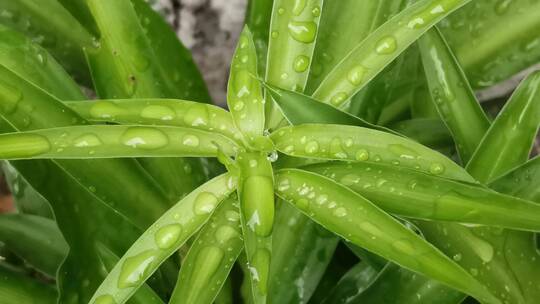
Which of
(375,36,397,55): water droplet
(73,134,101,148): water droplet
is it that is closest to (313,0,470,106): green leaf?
(375,36,397,55): water droplet

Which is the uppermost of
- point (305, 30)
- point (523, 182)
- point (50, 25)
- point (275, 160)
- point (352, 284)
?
point (50, 25)

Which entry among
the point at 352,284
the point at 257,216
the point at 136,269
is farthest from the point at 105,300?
the point at 352,284

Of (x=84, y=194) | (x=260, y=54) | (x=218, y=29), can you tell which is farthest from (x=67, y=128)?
(x=218, y=29)

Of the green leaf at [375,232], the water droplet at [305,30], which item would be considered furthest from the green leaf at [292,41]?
the green leaf at [375,232]

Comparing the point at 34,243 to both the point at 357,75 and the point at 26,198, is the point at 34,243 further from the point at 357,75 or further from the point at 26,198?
the point at 357,75

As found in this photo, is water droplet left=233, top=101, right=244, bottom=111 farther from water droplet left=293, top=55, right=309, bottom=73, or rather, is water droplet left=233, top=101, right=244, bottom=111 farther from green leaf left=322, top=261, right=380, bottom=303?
green leaf left=322, top=261, right=380, bottom=303

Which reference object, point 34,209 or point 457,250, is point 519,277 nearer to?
point 457,250
